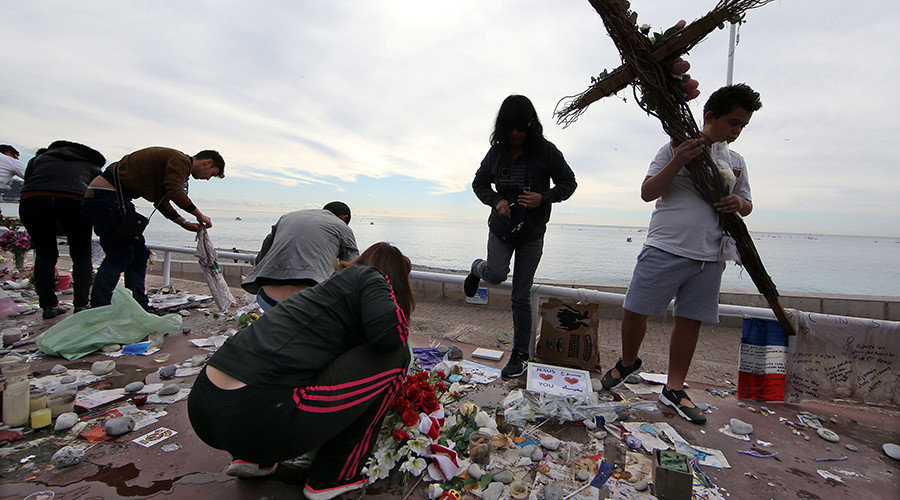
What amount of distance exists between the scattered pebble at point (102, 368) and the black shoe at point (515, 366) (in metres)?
2.71

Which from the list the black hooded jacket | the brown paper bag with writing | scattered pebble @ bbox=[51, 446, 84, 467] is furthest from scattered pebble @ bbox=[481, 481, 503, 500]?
the black hooded jacket

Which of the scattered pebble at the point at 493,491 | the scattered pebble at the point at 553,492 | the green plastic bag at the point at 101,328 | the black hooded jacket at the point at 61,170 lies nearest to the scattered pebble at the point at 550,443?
the scattered pebble at the point at 553,492

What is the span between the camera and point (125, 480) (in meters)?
1.60

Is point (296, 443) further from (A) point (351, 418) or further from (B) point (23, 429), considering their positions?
(B) point (23, 429)

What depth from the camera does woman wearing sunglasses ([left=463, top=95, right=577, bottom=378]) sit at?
8.57 ft

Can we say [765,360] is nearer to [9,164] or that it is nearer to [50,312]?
[50,312]

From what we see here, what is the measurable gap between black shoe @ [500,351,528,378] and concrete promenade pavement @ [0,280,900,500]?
0.24ft

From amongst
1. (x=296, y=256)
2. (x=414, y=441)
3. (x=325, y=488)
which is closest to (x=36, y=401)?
(x=296, y=256)

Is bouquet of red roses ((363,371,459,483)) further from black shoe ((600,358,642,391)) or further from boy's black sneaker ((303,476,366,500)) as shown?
black shoe ((600,358,642,391))

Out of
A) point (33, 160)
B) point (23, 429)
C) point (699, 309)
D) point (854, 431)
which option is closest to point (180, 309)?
point (33, 160)

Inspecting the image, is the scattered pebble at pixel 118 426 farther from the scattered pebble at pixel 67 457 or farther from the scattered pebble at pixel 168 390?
the scattered pebble at pixel 168 390

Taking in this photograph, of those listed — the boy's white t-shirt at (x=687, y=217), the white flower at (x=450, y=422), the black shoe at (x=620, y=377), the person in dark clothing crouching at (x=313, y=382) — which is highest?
the boy's white t-shirt at (x=687, y=217)

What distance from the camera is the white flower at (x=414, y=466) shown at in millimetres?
1661

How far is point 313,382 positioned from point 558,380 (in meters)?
1.74
